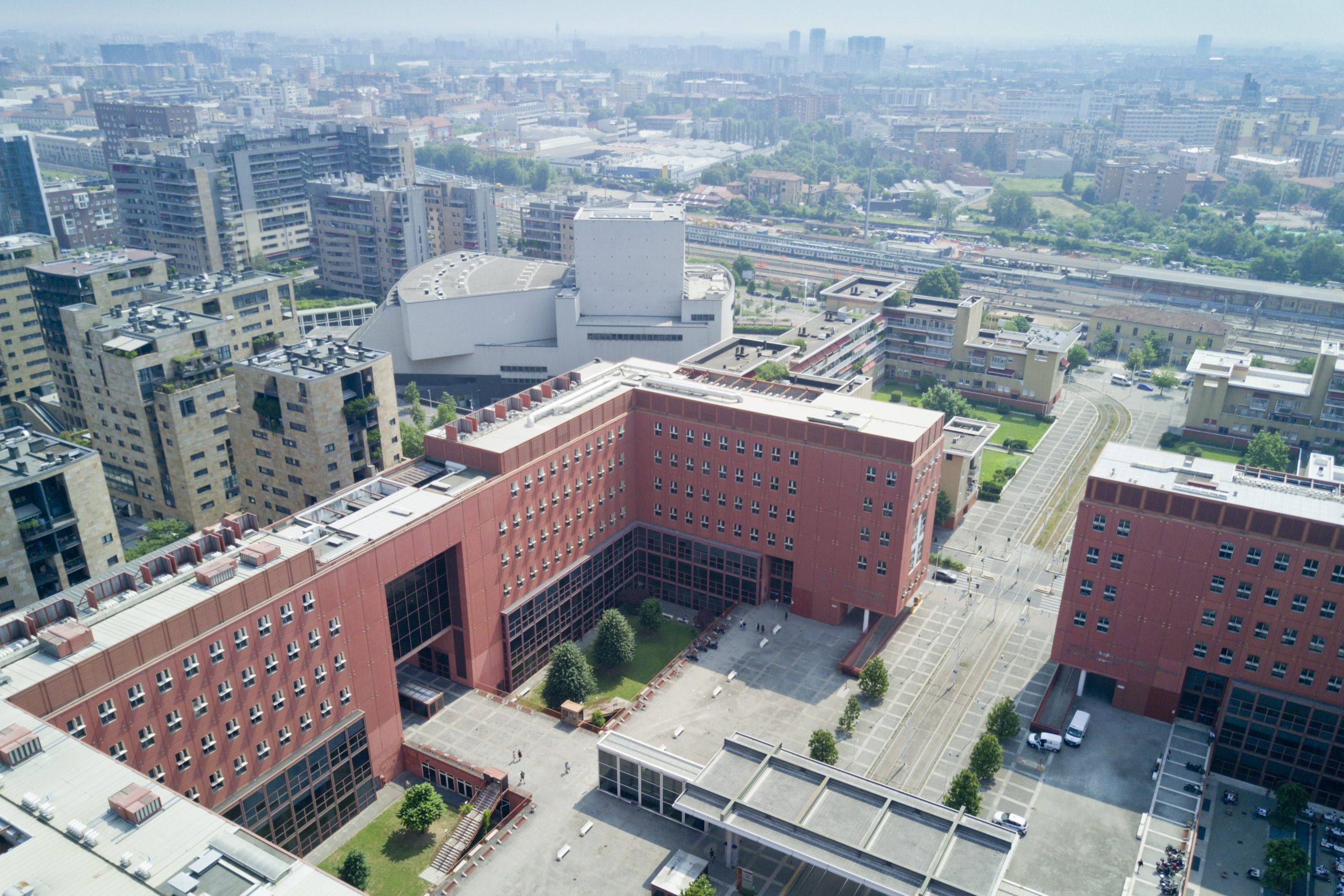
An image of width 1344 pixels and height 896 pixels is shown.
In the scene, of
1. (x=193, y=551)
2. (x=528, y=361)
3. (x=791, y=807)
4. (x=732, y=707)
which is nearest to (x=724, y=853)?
(x=791, y=807)

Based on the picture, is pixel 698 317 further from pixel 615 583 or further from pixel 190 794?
pixel 190 794

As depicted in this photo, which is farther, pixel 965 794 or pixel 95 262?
pixel 95 262

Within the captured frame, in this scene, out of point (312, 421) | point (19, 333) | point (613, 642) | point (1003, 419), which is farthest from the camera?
point (1003, 419)

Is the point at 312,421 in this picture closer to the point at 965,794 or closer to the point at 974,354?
the point at 965,794

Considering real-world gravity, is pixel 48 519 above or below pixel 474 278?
below

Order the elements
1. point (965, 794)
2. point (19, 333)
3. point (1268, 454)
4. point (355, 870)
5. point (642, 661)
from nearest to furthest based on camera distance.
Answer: point (355, 870) → point (965, 794) → point (642, 661) → point (1268, 454) → point (19, 333)

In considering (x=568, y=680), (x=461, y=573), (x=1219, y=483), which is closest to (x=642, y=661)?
(x=568, y=680)
